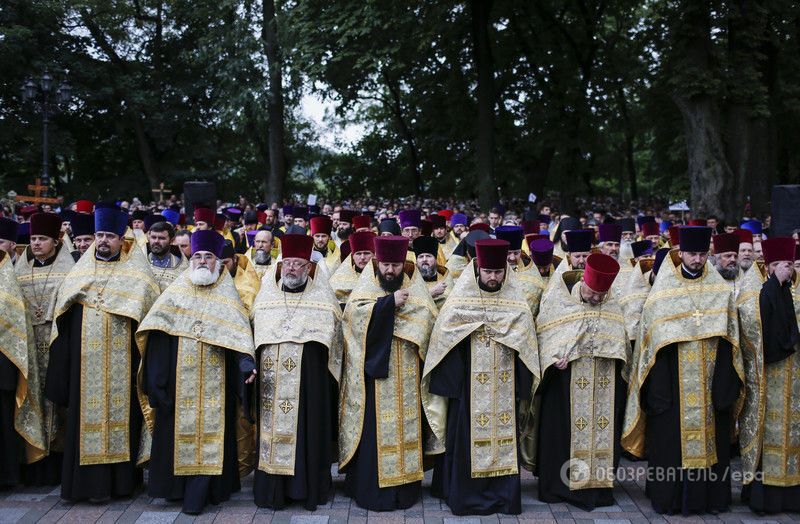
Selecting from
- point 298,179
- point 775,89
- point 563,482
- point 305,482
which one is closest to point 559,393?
point 563,482

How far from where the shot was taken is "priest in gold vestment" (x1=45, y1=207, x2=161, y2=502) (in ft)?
22.1

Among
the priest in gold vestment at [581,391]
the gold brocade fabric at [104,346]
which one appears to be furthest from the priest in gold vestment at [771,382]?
the gold brocade fabric at [104,346]

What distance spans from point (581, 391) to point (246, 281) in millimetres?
3611

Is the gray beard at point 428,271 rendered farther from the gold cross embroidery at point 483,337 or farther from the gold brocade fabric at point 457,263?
the gold brocade fabric at point 457,263

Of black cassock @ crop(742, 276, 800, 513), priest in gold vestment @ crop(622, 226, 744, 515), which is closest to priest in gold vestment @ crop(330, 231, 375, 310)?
priest in gold vestment @ crop(622, 226, 744, 515)

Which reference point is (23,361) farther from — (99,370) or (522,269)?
(522,269)

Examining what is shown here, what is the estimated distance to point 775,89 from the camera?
2372cm

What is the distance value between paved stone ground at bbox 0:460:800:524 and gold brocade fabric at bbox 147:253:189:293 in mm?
2165

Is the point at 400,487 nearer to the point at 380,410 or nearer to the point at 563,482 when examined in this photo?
the point at 380,410

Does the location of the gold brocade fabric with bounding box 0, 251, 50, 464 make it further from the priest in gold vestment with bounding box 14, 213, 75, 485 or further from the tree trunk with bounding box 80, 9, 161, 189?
the tree trunk with bounding box 80, 9, 161, 189

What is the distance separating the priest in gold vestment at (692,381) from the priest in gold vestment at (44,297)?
518 centimetres

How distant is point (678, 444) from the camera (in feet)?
22.1

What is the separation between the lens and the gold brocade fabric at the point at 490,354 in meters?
6.74

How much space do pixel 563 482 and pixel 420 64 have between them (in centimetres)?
2533
